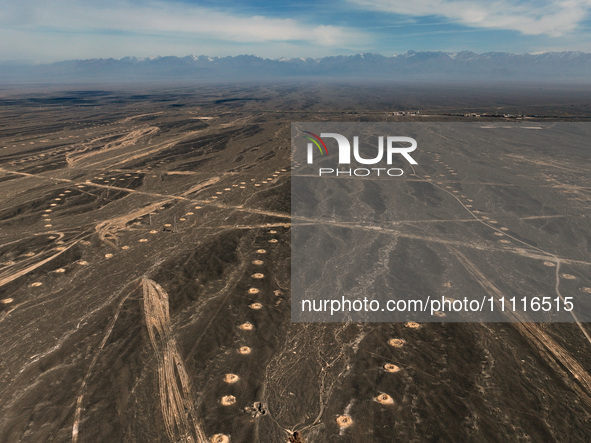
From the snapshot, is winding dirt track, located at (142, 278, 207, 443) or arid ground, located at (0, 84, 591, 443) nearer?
winding dirt track, located at (142, 278, 207, 443)

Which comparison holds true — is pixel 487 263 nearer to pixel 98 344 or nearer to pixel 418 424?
pixel 418 424

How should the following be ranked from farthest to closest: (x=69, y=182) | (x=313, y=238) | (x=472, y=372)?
(x=69, y=182) < (x=313, y=238) < (x=472, y=372)

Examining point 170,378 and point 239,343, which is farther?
point 239,343

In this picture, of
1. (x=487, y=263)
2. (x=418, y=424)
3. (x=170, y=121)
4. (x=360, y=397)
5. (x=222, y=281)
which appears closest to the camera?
(x=418, y=424)

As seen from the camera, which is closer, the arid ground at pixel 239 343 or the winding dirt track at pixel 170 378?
the winding dirt track at pixel 170 378

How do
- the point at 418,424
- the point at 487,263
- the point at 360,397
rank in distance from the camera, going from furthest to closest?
the point at 487,263 → the point at 360,397 → the point at 418,424

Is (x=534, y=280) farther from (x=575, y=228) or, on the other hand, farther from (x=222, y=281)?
(x=222, y=281)

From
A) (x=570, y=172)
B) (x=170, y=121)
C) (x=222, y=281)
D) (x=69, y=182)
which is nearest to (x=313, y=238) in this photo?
(x=222, y=281)

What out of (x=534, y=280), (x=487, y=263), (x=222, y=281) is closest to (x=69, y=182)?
(x=222, y=281)

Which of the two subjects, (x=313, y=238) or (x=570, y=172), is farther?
(x=570, y=172)
